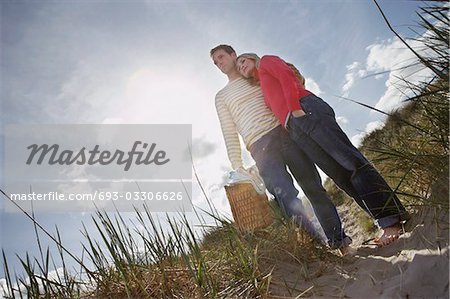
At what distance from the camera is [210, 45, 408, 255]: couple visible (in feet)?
8.67

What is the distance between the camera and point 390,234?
2537mm

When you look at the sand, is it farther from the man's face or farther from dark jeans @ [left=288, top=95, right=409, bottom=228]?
the man's face

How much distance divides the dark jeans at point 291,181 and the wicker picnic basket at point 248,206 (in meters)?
0.28

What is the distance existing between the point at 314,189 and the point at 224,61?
136 cm

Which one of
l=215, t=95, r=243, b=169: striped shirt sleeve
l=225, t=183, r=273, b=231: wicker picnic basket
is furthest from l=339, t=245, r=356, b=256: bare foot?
l=215, t=95, r=243, b=169: striped shirt sleeve

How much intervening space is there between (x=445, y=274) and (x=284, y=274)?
0.90 meters

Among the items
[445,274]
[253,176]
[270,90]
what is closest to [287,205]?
[253,176]

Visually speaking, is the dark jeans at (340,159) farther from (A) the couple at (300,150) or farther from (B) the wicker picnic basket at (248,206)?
(B) the wicker picnic basket at (248,206)

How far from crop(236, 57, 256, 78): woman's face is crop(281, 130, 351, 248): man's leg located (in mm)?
623

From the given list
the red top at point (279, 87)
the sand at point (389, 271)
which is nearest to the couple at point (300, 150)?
the red top at point (279, 87)

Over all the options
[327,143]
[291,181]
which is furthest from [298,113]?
[291,181]

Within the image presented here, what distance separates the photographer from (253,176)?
3.42 metres

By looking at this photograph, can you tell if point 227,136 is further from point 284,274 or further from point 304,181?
point 284,274

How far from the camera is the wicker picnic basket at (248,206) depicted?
10.6 feet
